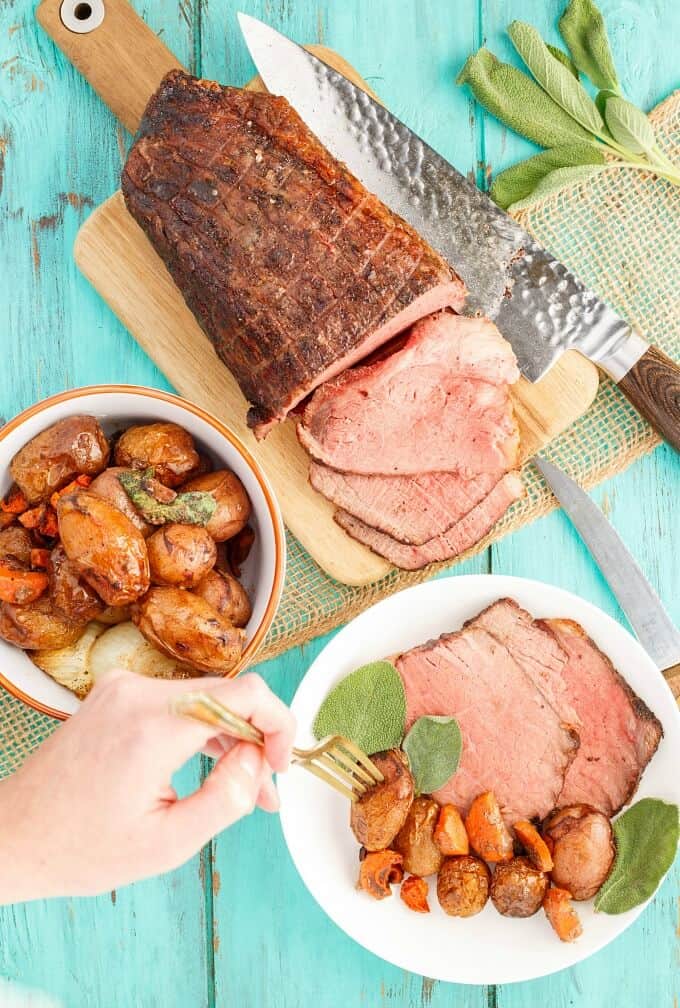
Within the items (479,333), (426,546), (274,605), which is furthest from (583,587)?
(274,605)

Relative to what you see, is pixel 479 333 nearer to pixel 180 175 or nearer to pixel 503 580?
pixel 503 580

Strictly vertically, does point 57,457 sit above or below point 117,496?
above

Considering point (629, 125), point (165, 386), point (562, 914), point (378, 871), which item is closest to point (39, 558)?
point (165, 386)

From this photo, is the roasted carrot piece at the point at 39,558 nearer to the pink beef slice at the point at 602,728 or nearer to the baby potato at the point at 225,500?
the baby potato at the point at 225,500

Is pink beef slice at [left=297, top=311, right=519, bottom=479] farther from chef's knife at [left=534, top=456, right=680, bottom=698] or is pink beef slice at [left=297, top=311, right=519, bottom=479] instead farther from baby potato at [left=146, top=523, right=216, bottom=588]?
baby potato at [left=146, top=523, right=216, bottom=588]

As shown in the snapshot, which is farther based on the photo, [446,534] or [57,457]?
[446,534]

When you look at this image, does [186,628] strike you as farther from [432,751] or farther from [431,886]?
[431,886]
